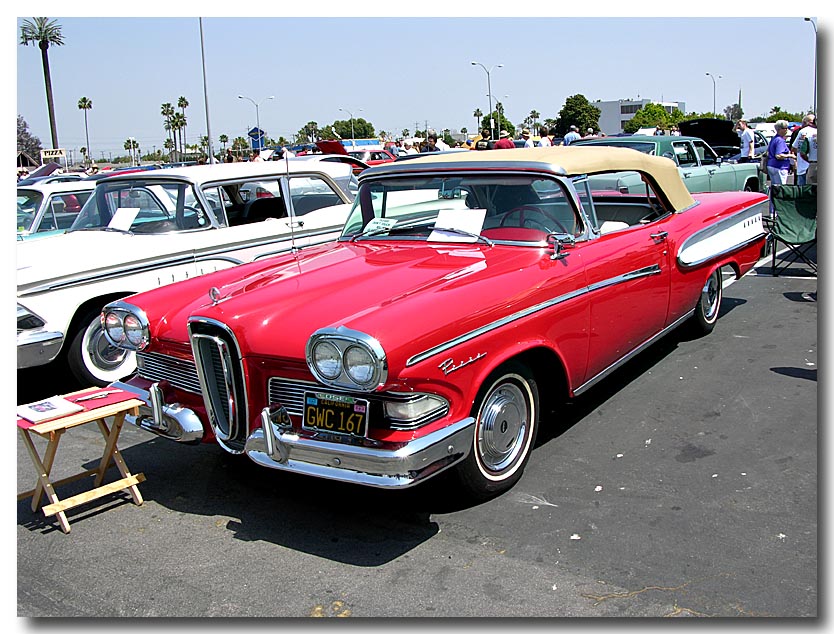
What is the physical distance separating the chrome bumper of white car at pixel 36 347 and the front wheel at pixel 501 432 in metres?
3.52

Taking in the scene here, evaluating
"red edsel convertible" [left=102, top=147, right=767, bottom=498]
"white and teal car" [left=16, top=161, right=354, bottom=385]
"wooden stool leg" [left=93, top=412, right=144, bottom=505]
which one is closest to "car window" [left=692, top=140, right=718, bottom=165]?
"white and teal car" [left=16, top=161, right=354, bottom=385]

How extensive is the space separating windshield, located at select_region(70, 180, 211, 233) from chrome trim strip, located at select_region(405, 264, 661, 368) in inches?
148

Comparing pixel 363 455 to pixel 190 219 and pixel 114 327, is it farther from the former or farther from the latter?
pixel 190 219

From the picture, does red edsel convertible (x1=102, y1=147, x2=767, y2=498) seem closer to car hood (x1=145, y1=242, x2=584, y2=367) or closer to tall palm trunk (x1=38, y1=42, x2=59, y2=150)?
car hood (x1=145, y1=242, x2=584, y2=367)

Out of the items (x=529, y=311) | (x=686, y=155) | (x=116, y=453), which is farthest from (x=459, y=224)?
(x=686, y=155)

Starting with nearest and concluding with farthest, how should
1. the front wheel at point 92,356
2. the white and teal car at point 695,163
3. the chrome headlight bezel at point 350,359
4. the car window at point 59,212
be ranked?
1. the chrome headlight bezel at point 350,359
2. the front wheel at point 92,356
3. the car window at point 59,212
4. the white and teal car at point 695,163

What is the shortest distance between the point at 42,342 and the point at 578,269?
383 cm

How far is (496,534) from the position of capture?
11.9 ft

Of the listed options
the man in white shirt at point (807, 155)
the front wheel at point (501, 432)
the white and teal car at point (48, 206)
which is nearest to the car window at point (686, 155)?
the man in white shirt at point (807, 155)

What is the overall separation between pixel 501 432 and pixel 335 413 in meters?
0.90

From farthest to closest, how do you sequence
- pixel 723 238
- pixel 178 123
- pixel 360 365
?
pixel 178 123 → pixel 723 238 → pixel 360 365

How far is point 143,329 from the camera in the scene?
4.29m

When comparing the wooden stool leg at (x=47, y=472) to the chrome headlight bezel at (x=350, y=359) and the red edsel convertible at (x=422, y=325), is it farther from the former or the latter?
the chrome headlight bezel at (x=350, y=359)

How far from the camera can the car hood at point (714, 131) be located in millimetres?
18547
